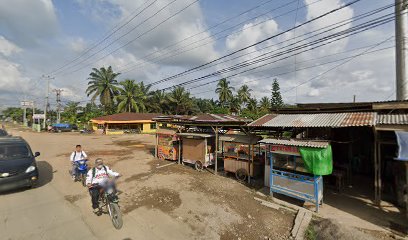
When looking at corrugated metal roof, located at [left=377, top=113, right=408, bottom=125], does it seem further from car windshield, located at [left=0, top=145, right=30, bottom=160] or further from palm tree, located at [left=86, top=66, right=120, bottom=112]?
palm tree, located at [left=86, top=66, right=120, bottom=112]

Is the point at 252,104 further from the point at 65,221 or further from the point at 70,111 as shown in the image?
the point at 65,221

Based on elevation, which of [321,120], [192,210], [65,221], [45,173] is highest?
[321,120]

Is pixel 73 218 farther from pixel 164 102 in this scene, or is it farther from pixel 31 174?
pixel 164 102

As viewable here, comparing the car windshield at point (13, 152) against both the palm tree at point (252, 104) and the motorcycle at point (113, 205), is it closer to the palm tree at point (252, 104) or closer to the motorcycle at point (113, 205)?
the motorcycle at point (113, 205)

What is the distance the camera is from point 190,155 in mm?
13375

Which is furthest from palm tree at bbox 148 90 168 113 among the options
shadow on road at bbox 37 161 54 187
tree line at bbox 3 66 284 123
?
shadow on road at bbox 37 161 54 187

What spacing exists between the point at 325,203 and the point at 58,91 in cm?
5315

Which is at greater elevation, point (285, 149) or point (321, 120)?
point (321, 120)

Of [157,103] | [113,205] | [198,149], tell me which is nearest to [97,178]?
[113,205]

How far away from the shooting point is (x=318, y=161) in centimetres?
711

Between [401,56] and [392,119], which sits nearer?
[392,119]

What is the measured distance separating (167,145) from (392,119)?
12113mm

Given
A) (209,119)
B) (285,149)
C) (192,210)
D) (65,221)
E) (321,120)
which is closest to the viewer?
(65,221)

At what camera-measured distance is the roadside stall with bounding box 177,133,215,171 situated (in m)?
12.6
